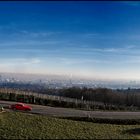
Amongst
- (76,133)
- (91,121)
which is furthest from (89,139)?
(91,121)

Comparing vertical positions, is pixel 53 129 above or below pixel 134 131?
above

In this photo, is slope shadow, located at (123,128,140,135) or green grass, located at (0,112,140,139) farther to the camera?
slope shadow, located at (123,128,140,135)

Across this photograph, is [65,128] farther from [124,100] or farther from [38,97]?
[124,100]

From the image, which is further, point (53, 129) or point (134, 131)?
point (134, 131)

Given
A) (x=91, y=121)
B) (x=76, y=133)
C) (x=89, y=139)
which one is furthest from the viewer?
(x=91, y=121)

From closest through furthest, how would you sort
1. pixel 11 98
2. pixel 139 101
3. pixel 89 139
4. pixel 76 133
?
pixel 89 139
pixel 76 133
pixel 11 98
pixel 139 101

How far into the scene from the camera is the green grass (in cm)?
1942

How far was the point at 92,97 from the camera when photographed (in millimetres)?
71812

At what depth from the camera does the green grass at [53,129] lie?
19422 mm

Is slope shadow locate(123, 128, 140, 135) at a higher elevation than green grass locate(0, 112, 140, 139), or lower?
lower

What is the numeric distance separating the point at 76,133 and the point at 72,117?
533cm

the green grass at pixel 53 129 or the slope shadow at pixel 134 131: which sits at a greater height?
the green grass at pixel 53 129

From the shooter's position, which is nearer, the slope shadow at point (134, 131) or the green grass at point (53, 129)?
the green grass at point (53, 129)

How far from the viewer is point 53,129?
21.1 meters
